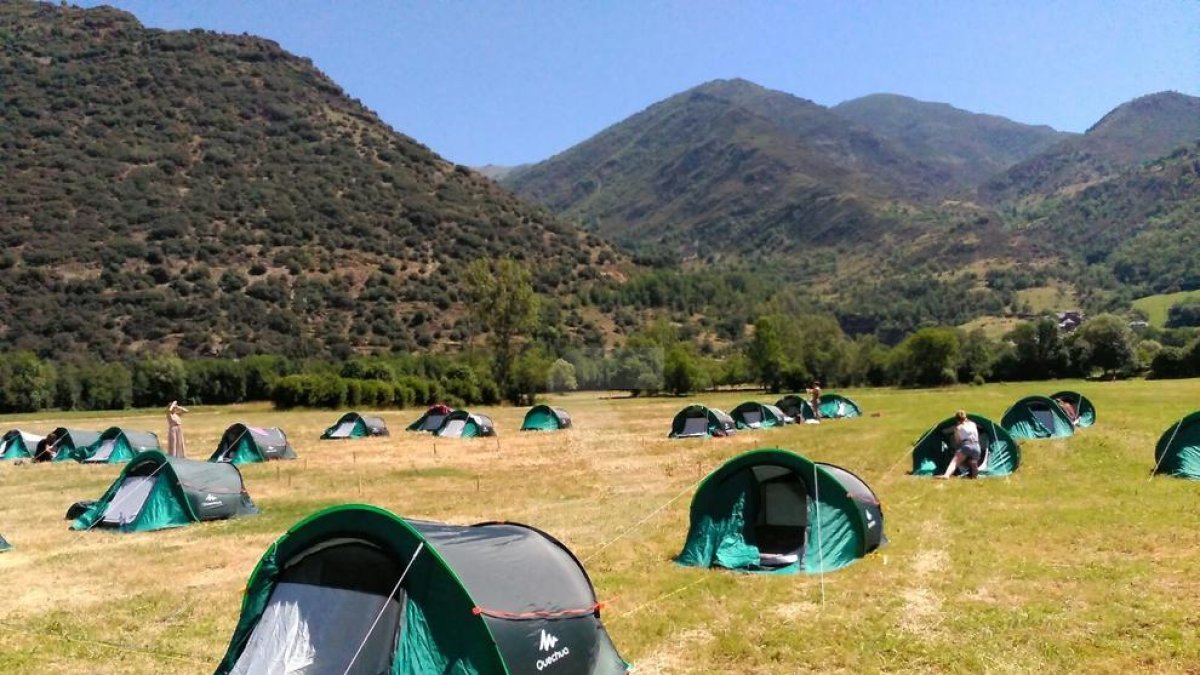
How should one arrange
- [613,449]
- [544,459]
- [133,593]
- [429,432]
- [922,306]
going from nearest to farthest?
[133,593], [544,459], [613,449], [429,432], [922,306]

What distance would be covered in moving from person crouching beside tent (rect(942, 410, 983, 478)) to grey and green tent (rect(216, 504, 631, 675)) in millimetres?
14210

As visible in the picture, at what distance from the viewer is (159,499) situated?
17.6 metres

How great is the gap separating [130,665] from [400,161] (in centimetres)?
13045

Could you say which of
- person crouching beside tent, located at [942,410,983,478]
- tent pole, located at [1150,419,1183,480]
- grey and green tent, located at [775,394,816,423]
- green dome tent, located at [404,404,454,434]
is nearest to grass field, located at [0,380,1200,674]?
person crouching beside tent, located at [942,410,983,478]

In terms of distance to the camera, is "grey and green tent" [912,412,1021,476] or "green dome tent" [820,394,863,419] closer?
"grey and green tent" [912,412,1021,476]

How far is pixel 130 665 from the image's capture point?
9.39 m

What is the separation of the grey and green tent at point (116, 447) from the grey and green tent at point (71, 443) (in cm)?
25

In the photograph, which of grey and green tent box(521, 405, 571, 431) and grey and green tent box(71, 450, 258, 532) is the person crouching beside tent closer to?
grey and green tent box(71, 450, 258, 532)

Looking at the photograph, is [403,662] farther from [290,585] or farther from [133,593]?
[133,593]

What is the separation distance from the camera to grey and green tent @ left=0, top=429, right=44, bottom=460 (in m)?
30.6

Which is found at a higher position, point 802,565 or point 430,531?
point 430,531

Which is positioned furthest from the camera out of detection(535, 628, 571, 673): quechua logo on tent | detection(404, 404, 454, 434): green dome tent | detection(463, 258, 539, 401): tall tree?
detection(463, 258, 539, 401): tall tree

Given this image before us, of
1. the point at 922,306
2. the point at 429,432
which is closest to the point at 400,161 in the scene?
the point at 429,432

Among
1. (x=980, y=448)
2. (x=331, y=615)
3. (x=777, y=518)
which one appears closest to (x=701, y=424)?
(x=980, y=448)
